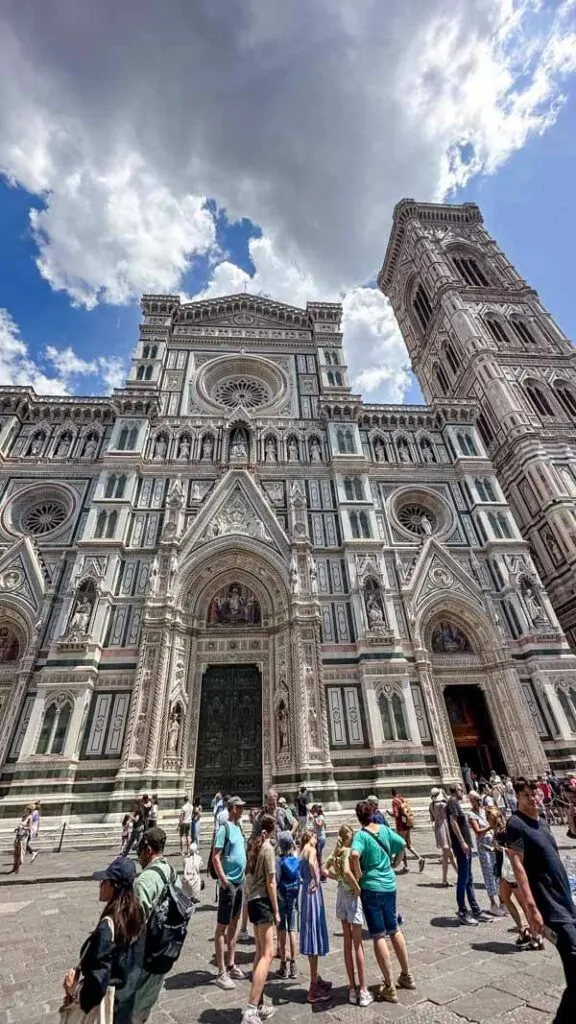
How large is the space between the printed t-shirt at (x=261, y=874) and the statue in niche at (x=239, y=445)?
18.0m

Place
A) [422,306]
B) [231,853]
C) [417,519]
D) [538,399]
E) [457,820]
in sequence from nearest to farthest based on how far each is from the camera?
[231,853] → [457,820] → [417,519] → [538,399] → [422,306]

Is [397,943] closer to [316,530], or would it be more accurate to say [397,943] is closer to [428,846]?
[428,846]

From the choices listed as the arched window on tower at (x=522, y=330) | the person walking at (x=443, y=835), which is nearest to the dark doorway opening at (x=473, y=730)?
the person walking at (x=443, y=835)

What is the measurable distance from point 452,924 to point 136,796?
412 inches

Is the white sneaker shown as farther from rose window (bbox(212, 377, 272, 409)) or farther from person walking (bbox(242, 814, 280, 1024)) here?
rose window (bbox(212, 377, 272, 409))

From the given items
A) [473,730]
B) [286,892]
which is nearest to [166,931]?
[286,892]

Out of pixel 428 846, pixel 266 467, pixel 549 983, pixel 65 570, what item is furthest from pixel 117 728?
pixel 549 983

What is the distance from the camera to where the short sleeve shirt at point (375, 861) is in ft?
12.4

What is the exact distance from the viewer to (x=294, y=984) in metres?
4.11

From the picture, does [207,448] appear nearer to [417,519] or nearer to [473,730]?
[417,519]

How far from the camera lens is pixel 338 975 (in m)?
4.30

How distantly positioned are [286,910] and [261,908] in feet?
2.56

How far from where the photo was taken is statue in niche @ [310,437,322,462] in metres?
21.8

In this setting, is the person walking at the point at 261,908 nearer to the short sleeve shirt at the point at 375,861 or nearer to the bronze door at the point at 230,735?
the short sleeve shirt at the point at 375,861
